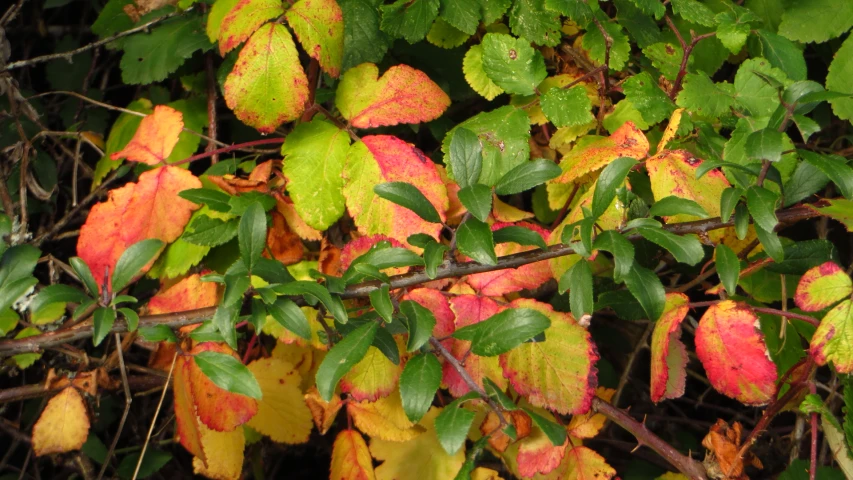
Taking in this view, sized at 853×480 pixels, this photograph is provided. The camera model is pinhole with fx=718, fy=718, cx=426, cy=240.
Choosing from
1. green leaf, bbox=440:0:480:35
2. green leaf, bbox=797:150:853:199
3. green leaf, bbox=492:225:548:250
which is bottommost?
green leaf, bbox=492:225:548:250

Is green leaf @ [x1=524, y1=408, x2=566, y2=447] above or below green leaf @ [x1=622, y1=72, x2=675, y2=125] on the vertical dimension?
below

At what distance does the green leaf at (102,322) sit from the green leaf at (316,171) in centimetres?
38

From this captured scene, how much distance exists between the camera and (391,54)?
1628 mm

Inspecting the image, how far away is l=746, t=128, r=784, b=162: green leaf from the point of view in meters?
0.88

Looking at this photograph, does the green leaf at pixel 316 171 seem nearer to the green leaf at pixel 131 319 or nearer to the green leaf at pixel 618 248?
the green leaf at pixel 131 319

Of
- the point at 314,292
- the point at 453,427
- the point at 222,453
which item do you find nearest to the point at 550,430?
the point at 453,427

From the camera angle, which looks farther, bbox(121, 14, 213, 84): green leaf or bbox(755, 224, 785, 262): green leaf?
bbox(121, 14, 213, 84): green leaf

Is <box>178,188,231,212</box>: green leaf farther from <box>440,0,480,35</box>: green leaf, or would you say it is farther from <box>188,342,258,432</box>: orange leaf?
<box>440,0,480,35</box>: green leaf

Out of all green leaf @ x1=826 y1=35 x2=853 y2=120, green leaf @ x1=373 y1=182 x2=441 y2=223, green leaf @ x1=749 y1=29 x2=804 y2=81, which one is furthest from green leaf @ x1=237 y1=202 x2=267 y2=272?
green leaf @ x1=826 y1=35 x2=853 y2=120

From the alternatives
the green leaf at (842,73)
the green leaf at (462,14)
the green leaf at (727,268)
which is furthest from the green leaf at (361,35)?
the green leaf at (842,73)

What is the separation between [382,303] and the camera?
96cm

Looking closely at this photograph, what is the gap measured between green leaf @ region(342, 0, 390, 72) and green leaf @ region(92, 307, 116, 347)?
0.67 meters

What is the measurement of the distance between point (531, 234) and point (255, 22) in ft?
2.11

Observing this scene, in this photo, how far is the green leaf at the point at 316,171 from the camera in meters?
1.29
